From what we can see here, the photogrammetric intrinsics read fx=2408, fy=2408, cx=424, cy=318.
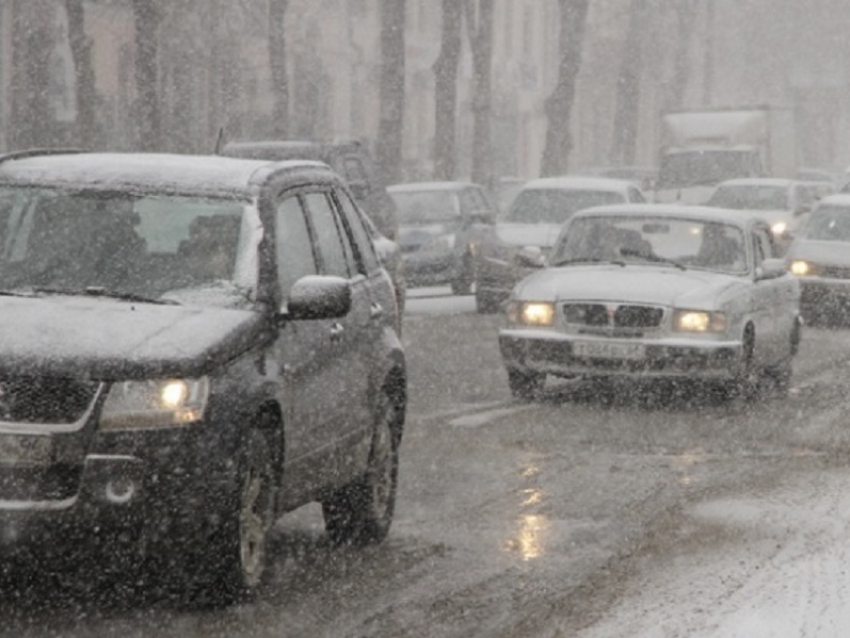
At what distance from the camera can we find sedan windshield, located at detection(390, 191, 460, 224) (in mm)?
30328

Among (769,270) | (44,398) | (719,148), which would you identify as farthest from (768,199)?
(44,398)

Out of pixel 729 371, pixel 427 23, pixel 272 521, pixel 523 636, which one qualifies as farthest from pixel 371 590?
pixel 427 23

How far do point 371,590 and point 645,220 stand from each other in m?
9.45

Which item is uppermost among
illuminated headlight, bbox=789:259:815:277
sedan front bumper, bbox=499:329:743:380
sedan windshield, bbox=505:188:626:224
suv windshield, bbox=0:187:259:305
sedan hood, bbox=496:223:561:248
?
suv windshield, bbox=0:187:259:305

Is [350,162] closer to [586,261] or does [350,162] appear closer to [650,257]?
[586,261]

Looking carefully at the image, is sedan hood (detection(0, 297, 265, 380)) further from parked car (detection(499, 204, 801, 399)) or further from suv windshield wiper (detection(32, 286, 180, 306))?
parked car (detection(499, 204, 801, 399))

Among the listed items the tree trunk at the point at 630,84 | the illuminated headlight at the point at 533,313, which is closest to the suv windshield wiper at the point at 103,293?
the illuminated headlight at the point at 533,313

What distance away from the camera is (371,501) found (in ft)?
32.5

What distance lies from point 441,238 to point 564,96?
19.7 m

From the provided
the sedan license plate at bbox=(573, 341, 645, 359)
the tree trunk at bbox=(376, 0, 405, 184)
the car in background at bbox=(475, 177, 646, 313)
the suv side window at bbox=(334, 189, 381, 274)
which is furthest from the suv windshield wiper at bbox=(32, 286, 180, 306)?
the tree trunk at bbox=(376, 0, 405, 184)

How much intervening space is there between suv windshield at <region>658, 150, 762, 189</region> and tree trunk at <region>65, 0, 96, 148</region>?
11.7 m

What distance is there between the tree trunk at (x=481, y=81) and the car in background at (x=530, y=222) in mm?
16647

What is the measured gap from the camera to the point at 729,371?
16.5 metres

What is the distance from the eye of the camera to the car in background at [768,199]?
35.2 m
